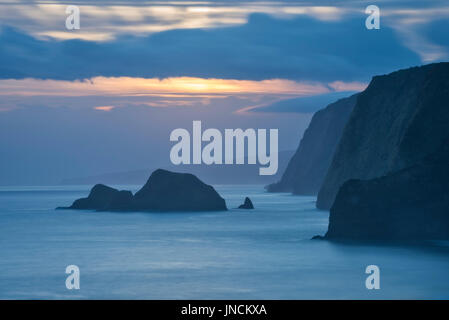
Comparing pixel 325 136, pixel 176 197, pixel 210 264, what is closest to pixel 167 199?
pixel 176 197

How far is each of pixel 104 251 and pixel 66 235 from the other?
20.3 meters

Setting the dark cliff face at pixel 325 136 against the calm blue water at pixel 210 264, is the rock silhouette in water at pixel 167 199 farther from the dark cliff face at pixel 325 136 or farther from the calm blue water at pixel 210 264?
the dark cliff face at pixel 325 136

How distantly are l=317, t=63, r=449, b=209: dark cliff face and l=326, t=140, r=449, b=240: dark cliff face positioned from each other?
8186mm

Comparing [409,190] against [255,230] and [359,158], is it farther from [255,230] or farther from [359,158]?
[359,158]

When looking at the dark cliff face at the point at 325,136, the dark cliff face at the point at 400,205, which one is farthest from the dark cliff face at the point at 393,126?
the dark cliff face at the point at 325,136

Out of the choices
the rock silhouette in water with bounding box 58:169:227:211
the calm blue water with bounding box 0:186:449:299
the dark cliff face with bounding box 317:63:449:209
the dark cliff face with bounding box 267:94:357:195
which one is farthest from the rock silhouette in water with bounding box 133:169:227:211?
the dark cliff face with bounding box 267:94:357:195

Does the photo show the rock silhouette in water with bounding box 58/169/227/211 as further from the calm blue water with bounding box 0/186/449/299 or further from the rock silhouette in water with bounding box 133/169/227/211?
the calm blue water with bounding box 0/186/449/299

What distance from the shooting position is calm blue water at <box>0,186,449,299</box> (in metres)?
40.6

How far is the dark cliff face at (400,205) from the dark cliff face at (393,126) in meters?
8.19

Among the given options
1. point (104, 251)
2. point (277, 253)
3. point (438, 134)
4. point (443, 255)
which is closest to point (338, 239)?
point (277, 253)

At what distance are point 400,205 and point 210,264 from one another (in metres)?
16.8

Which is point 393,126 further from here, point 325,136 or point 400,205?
point 325,136

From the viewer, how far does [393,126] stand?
9338cm

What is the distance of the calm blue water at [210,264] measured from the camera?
40594 millimetres
